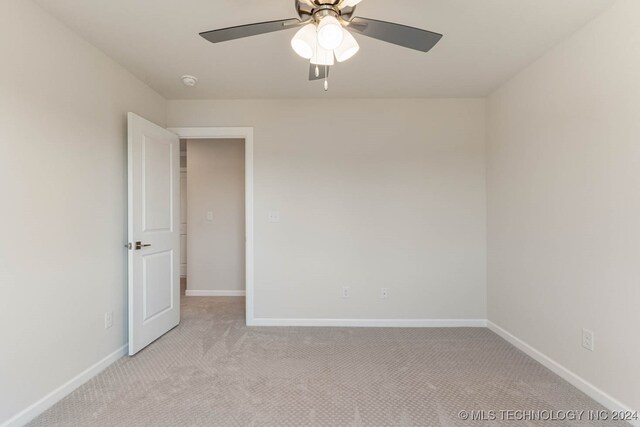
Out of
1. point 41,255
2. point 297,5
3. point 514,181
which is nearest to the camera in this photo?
point 297,5

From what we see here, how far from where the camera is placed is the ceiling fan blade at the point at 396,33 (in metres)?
1.33

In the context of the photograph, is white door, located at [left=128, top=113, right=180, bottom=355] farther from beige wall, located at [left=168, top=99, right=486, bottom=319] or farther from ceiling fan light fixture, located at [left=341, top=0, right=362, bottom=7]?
ceiling fan light fixture, located at [left=341, top=0, right=362, bottom=7]

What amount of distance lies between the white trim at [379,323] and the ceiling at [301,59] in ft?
7.59

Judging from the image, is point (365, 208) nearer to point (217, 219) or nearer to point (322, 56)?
point (322, 56)

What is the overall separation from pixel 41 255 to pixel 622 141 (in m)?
3.44

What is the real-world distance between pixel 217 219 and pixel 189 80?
2.18 meters

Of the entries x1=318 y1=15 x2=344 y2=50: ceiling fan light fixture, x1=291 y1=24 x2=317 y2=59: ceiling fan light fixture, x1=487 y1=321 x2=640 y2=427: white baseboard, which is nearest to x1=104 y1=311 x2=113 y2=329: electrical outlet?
x1=291 y1=24 x2=317 y2=59: ceiling fan light fixture

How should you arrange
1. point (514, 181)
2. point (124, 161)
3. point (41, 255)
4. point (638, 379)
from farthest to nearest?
point (514, 181), point (124, 161), point (41, 255), point (638, 379)

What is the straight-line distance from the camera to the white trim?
3186 millimetres

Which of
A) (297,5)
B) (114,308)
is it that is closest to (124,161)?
(114,308)

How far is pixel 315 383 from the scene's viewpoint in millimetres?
2105

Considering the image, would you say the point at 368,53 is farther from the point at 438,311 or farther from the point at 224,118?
the point at 438,311

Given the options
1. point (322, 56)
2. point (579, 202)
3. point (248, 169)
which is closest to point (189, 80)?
point (248, 169)

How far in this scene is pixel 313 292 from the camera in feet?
10.6
